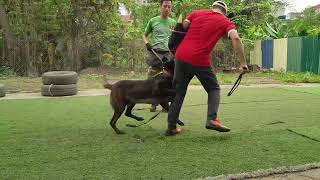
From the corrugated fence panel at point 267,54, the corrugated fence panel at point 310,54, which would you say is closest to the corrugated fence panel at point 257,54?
the corrugated fence panel at point 267,54

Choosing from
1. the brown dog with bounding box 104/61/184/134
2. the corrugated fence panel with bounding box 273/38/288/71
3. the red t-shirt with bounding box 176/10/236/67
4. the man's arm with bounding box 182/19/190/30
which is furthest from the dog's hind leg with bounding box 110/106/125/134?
the corrugated fence panel with bounding box 273/38/288/71

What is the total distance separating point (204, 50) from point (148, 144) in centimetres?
122

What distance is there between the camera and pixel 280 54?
58.8 feet

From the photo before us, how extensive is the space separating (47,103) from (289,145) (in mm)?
5203

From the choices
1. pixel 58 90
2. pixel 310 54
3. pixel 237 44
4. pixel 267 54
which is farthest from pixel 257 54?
pixel 237 44

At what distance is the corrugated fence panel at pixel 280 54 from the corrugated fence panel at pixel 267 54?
210 mm

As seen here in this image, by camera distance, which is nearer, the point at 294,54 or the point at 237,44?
the point at 237,44

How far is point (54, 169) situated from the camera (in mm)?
4043

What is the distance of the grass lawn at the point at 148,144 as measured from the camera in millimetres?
4043

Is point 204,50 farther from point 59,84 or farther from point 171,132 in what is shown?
point 59,84

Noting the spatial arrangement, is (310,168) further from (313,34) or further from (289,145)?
(313,34)

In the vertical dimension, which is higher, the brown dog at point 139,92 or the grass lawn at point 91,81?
the brown dog at point 139,92

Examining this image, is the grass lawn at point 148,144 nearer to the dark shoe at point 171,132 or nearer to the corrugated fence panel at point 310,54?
the dark shoe at point 171,132

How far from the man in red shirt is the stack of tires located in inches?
199
